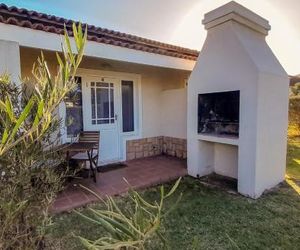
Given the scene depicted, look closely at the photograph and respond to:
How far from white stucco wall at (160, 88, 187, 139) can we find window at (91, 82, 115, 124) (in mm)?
2138

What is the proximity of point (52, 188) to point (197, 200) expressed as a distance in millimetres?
3172

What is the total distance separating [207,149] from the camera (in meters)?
5.77

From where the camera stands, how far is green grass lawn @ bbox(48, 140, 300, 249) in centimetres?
300

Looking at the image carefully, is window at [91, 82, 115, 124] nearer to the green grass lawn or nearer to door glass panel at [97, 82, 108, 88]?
door glass panel at [97, 82, 108, 88]

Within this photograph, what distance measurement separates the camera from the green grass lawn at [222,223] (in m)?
3.00

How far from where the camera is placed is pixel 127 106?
294 inches

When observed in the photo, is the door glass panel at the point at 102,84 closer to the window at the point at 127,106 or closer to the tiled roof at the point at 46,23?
the window at the point at 127,106

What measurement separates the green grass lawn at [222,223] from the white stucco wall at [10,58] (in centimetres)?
266

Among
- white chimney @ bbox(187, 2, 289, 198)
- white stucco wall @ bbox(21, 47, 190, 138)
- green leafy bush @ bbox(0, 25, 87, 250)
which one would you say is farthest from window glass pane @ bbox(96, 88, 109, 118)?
green leafy bush @ bbox(0, 25, 87, 250)

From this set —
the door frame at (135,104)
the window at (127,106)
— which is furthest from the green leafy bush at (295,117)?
the window at (127,106)

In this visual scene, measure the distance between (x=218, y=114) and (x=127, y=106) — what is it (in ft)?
10.9

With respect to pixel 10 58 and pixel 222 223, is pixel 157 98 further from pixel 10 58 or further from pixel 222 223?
pixel 222 223

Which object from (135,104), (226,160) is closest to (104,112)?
(135,104)

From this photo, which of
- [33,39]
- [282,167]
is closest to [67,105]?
[33,39]
